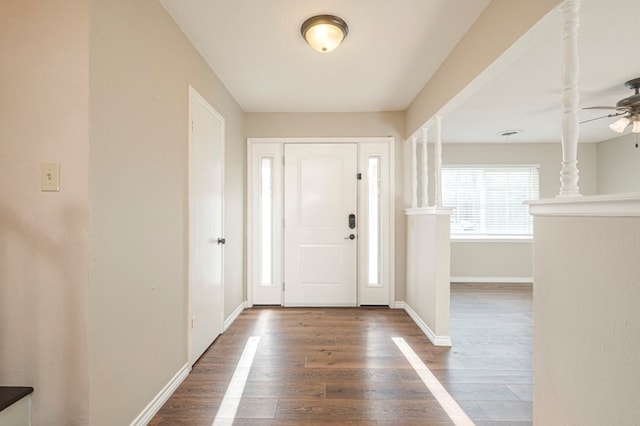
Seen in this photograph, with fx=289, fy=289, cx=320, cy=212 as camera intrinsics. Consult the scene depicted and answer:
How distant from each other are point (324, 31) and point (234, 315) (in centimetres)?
289

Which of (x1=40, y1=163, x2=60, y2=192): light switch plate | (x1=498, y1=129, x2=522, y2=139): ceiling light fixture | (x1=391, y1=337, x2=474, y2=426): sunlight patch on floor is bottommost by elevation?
(x1=391, y1=337, x2=474, y2=426): sunlight patch on floor

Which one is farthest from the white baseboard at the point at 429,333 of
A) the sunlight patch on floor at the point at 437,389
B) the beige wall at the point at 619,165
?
the beige wall at the point at 619,165

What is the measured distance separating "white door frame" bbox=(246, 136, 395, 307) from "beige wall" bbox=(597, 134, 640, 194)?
13.0ft

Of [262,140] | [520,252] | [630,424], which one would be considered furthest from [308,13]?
[520,252]

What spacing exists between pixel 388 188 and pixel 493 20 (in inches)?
82.7

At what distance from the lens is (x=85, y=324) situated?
1246mm

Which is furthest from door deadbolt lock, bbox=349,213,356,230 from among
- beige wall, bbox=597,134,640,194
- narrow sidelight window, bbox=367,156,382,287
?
beige wall, bbox=597,134,640,194

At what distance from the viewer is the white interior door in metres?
2.22

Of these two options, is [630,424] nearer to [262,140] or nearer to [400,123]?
[400,123]

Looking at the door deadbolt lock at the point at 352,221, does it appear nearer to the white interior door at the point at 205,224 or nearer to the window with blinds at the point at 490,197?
the white interior door at the point at 205,224

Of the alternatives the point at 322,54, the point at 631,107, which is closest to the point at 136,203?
the point at 322,54

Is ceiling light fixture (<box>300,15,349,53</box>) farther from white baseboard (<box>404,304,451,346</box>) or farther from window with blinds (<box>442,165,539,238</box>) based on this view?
window with blinds (<box>442,165,539,238</box>)

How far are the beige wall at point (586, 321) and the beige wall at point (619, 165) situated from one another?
493 centimetres

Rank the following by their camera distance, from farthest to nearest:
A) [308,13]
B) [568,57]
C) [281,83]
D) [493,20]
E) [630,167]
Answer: [630,167] → [281,83] → [308,13] → [493,20] → [568,57]
